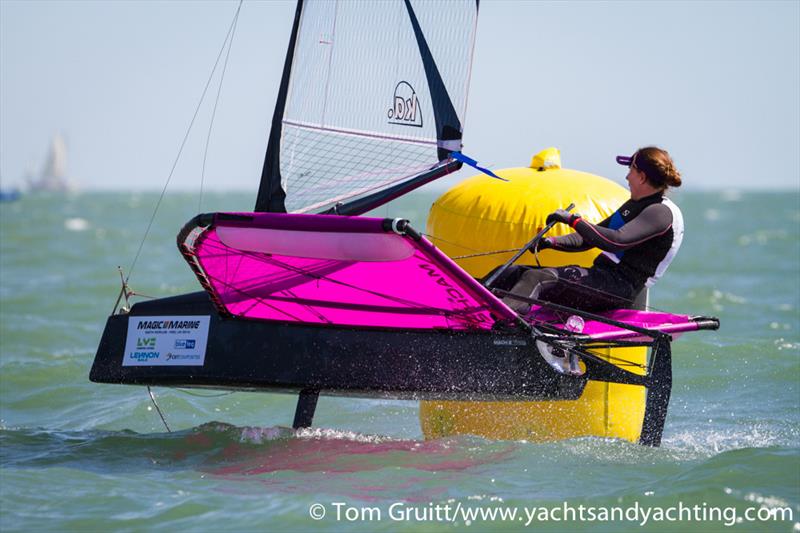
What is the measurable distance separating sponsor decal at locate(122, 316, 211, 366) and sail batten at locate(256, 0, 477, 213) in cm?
81

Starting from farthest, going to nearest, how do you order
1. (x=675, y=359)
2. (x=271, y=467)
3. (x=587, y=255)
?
(x=675, y=359), (x=587, y=255), (x=271, y=467)

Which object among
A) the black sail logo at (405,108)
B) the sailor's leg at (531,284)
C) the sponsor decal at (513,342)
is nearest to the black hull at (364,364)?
the sponsor decal at (513,342)

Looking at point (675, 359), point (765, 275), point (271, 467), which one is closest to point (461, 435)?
point (271, 467)

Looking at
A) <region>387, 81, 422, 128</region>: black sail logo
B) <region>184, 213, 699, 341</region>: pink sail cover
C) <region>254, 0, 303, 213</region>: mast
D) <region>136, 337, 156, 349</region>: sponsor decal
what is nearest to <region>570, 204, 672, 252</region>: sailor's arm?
<region>184, 213, 699, 341</region>: pink sail cover

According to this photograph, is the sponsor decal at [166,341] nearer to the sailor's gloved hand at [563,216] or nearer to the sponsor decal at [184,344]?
the sponsor decal at [184,344]

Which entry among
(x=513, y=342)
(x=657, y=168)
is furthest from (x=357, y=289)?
(x=657, y=168)

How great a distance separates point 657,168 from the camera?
5.29 meters

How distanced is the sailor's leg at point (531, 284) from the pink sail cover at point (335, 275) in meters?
0.27

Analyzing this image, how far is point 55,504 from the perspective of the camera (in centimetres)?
466

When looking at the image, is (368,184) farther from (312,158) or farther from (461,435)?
(461,435)

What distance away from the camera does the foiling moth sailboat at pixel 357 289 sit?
15.9 feet

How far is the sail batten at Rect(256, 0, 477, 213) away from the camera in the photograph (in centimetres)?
577

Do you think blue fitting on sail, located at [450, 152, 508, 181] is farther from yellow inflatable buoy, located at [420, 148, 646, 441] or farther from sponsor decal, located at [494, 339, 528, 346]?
sponsor decal, located at [494, 339, 528, 346]

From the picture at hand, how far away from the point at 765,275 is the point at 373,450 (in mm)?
12837
